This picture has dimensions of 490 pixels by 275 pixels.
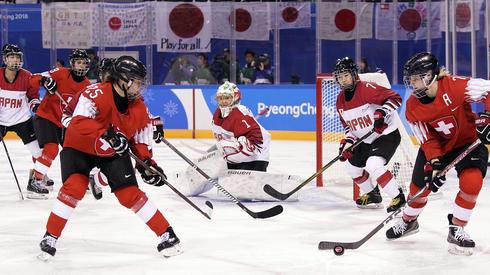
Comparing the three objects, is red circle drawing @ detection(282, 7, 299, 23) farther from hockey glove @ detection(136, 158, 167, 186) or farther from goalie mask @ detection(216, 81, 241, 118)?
hockey glove @ detection(136, 158, 167, 186)

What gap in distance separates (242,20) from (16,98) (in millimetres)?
4741

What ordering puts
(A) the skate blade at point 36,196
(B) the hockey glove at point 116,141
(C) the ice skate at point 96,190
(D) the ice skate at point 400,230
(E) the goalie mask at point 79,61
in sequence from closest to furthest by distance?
(B) the hockey glove at point 116,141
(D) the ice skate at point 400,230
(C) the ice skate at point 96,190
(E) the goalie mask at point 79,61
(A) the skate blade at point 36,196

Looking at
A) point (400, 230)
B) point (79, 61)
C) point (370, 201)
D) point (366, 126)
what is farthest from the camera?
point (79, 61)

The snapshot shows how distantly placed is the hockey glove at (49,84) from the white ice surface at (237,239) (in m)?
0.69

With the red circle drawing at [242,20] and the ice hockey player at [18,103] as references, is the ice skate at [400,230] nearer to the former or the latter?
the ice hockey player at [18,103]

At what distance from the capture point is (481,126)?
Answer: 3.52 metres

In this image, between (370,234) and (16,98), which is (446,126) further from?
(16,98)

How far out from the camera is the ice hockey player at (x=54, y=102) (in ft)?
17.9

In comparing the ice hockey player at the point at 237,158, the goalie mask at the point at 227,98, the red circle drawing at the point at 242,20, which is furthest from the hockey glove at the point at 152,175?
the red circle drawing at the point at 242,20

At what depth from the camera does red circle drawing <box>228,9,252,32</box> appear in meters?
10.1

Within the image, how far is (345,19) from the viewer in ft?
32.7

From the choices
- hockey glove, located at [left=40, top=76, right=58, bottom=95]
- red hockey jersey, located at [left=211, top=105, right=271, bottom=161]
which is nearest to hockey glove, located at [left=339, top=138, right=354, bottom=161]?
red hockey jersey, located at [left=211, top=105, right=271, bottom=161]

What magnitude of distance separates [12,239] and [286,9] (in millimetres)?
6489

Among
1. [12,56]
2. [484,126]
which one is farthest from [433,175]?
[12,56]
